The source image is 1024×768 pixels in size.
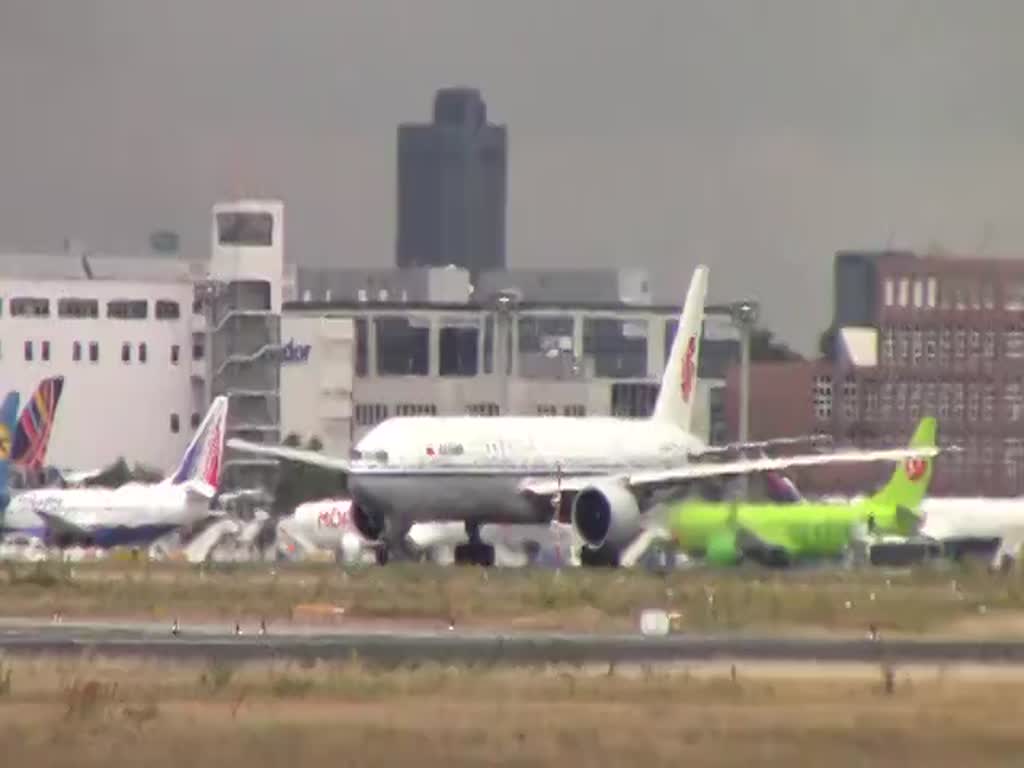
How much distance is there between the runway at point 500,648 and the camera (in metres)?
54.0

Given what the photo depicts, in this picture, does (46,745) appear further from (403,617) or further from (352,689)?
(403,617)

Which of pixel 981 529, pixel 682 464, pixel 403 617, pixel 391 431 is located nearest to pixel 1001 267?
pixel 981 529

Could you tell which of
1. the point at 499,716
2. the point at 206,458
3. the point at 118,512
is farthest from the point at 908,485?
the point at 499,716

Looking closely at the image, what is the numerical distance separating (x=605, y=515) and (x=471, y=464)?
15.6 ft

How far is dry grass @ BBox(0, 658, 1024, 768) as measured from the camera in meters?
39.6

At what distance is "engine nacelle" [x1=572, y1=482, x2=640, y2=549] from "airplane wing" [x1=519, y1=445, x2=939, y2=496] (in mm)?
1206

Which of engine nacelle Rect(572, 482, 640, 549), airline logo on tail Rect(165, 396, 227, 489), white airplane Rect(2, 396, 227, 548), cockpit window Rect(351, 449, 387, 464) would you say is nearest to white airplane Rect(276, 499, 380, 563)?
white airplane Rect(2, 396, 227, 548)

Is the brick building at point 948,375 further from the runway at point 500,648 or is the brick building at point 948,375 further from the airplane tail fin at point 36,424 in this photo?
the runway at point 500,648

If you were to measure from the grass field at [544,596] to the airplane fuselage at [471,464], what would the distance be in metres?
6.17

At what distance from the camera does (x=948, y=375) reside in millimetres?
190625

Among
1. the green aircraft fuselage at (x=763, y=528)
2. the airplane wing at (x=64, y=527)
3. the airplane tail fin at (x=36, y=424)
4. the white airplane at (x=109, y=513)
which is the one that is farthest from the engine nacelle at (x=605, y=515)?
the airplane tail fin at (x=36, y=424)

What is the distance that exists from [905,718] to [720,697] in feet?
12.8

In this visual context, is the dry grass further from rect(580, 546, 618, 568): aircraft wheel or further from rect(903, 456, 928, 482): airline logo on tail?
rect(903, 456, 928, 482): airline logo on tail

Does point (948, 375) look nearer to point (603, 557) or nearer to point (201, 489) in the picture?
point (201, 489)
